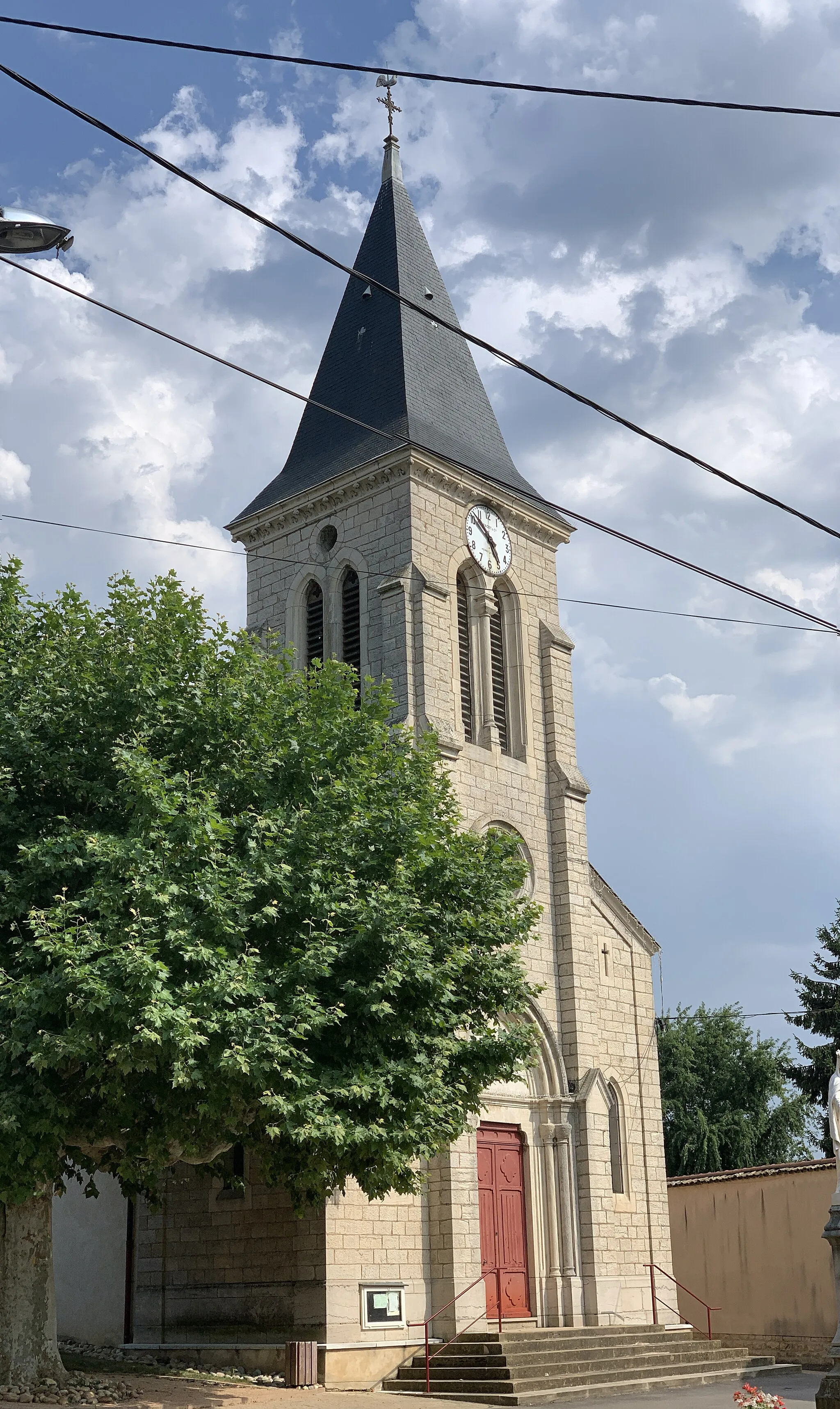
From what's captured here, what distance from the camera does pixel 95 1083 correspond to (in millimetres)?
16203

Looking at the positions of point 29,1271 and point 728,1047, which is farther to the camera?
point 728,1047

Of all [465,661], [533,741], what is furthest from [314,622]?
[533,741]

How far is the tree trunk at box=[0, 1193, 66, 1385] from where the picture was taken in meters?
16.6

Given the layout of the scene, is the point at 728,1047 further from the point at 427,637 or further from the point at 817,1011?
the point at 427,637

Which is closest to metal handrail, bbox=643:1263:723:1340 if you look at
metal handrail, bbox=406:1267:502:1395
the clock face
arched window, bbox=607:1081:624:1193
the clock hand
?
arched window, bbox=607:1081:624:1193

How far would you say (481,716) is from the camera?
26.8 metres

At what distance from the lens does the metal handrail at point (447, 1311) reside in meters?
20.1

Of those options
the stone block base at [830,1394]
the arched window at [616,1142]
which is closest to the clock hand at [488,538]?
the arched window at [616,1142]

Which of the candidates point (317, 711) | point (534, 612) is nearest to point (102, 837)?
point (317, 711)

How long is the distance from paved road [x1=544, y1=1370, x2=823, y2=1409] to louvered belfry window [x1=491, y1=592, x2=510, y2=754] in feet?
A: 37.1

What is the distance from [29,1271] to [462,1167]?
770cm

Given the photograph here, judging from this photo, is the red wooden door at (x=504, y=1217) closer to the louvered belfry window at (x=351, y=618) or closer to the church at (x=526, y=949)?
the church at (x=526, y=949)

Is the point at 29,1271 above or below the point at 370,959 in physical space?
below

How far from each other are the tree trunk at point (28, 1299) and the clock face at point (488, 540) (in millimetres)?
14676
